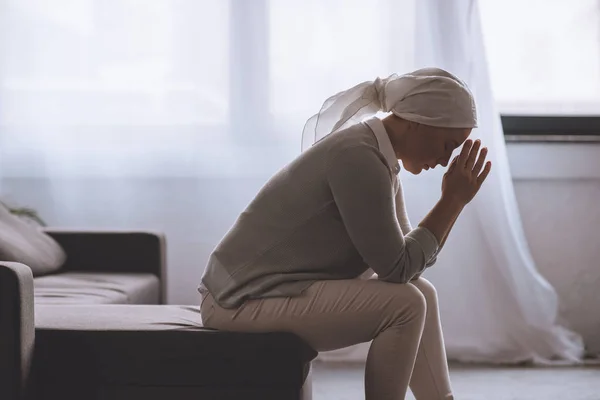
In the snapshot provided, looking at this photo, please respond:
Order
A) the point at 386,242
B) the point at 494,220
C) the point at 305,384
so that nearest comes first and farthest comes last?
the point at 386,242, the point at 305,384, the point at 494,220

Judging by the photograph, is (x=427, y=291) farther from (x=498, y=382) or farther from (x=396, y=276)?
(x=498, y=382)

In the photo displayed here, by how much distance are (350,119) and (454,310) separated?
5.26 ft

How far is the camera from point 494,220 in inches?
127

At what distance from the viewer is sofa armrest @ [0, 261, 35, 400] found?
1.69m

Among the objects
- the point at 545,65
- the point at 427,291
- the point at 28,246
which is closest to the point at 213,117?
the point at 28,246

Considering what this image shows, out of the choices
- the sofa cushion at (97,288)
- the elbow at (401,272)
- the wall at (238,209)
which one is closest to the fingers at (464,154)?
the elbow at (401,272)

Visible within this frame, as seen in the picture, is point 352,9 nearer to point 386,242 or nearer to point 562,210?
point 562,210

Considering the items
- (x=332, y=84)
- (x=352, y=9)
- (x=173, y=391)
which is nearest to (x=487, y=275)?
(x=332, y=84)

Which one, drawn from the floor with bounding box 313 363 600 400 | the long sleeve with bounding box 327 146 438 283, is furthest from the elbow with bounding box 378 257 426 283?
the floor with bounding box 313 363 600 400

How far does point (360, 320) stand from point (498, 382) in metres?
1.36

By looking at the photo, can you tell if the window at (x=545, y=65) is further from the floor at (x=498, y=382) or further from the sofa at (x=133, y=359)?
the sofa at (x=133, y=359)

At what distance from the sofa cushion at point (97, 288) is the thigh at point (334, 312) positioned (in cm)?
78

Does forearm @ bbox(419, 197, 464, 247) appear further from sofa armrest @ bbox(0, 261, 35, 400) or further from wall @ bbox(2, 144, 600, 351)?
wall @ bbox(2, 144, 600, 351)

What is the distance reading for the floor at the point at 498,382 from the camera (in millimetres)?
2689
